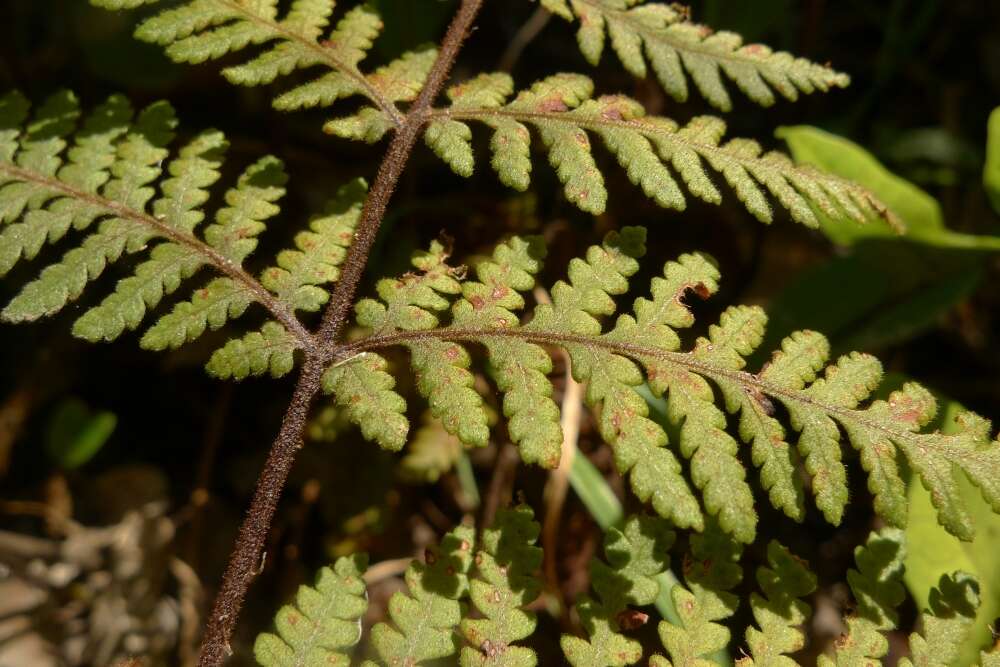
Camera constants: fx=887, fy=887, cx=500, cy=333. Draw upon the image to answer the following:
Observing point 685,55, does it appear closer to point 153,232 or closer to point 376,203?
point 376,203

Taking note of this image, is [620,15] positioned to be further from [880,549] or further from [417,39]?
[880,549]

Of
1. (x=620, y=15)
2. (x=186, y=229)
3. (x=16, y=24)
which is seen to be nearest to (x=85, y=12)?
(x=16, y=24)

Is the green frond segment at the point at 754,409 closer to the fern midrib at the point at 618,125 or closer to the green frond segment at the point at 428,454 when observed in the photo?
the fern midrib at the point at 618,125

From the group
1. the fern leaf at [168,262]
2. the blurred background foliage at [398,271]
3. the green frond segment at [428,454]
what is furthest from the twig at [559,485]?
the fern leaf at [168,262]

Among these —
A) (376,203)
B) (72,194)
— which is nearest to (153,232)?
(72,194)

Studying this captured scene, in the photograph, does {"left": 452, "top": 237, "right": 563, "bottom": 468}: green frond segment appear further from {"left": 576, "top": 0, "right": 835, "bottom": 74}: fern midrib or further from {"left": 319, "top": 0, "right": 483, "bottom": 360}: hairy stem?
{"left": 576, "top": 0, "right": 835, "bottom": 74}: fern midrib
